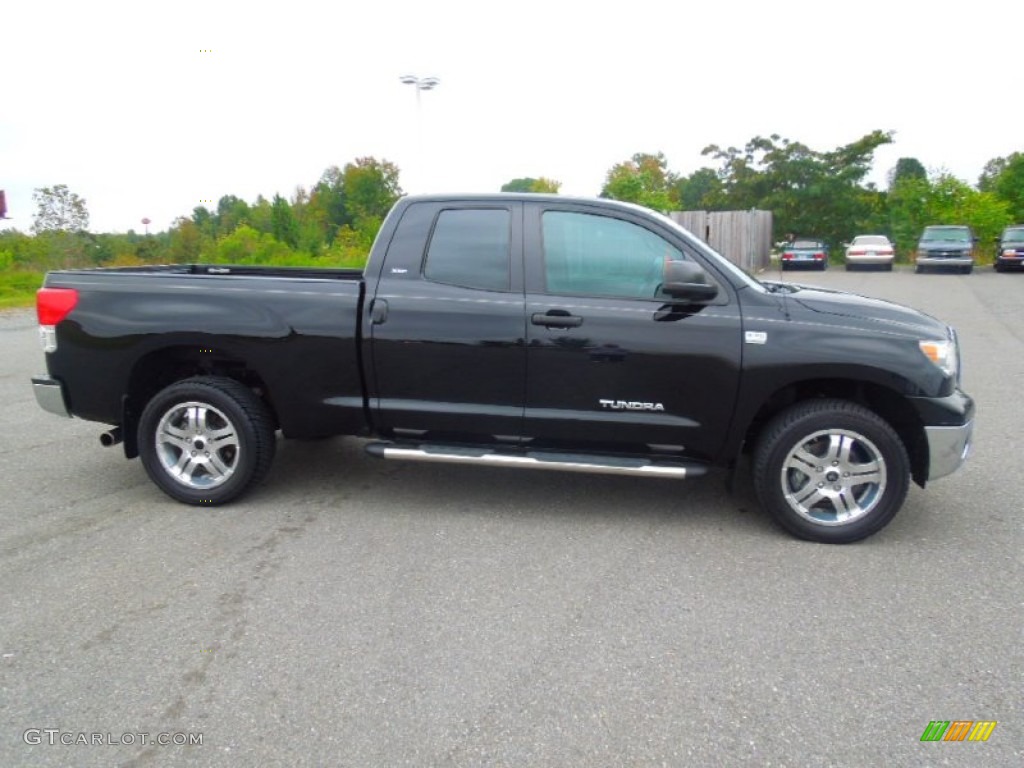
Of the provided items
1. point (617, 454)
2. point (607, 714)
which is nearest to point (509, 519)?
point (617, 454)

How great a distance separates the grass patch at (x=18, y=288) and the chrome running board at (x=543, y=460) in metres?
Answer: 16.8

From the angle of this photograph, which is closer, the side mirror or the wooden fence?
the side mirror

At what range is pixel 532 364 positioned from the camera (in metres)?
4.39

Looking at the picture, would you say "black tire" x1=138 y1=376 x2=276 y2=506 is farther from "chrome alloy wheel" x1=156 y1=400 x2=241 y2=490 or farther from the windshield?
the windshield

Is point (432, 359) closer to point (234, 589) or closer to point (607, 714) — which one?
point (234, 589)

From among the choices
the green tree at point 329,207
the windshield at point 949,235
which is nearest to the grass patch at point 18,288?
the windshield at point 949,235

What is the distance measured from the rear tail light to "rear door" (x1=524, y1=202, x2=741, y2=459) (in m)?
2.81

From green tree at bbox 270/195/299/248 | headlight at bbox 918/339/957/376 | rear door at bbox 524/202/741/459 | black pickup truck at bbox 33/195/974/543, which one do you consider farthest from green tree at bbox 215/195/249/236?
headlight at bbox 918/339/957/376

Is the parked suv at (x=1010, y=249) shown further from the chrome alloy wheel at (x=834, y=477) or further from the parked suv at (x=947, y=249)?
the chrome alloy wheel at (x=834, y=477)

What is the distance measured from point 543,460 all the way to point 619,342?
796 millimetres

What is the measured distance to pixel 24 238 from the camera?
107 feet

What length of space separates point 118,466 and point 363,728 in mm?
3745

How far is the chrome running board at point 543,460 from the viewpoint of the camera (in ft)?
14.2

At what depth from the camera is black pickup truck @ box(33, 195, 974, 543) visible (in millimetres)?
4215
